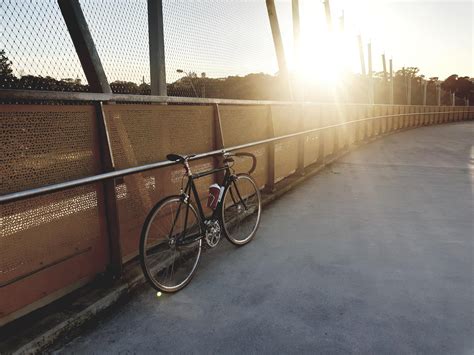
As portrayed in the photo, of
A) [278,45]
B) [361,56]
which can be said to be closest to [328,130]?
[278,45]

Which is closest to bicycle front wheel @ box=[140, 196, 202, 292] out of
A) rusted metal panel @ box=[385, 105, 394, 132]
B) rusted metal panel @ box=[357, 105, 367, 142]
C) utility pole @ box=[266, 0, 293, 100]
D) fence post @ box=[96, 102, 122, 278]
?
fence post @ box=[96, 102, 122, 278]

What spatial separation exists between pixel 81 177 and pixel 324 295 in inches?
79.2

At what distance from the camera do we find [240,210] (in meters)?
4.43

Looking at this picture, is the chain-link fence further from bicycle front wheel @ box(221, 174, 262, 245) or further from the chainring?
the chainring

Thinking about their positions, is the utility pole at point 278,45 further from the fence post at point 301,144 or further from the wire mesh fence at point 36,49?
the wire mesh fence at point 36,49

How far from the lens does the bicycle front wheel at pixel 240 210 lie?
412cm

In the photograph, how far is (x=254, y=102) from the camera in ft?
18.7

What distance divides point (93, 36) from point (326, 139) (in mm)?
8239

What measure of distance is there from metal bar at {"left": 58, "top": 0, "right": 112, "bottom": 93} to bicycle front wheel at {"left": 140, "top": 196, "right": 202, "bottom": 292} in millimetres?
1034

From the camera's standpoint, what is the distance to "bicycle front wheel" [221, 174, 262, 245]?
412 cm

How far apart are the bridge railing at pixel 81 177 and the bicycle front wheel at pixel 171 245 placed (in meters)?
0.25

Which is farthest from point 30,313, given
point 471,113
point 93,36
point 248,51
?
point 471,113

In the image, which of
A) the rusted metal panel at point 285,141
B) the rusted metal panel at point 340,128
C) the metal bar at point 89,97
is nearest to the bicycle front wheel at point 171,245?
the metal bar at point 89,97

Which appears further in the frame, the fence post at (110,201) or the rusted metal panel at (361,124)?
the rusted metal panel at (361,124)
